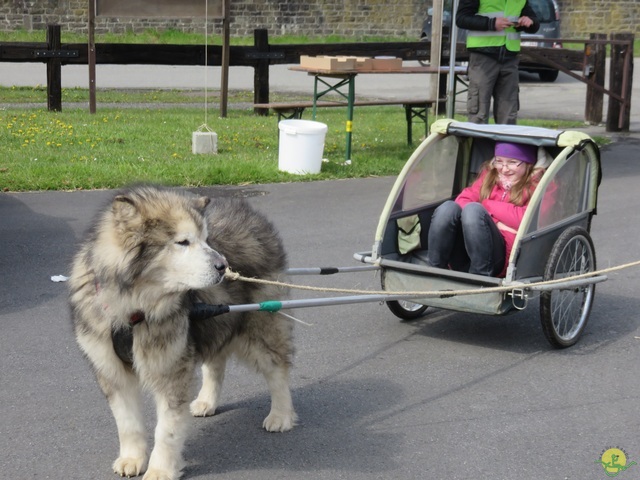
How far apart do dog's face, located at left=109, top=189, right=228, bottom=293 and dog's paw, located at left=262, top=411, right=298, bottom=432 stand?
1223mm

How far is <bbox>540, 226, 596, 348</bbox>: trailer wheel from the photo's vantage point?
6.00 meters

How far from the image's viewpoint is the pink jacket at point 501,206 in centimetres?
626

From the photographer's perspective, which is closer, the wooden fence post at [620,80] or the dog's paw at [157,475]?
the dog's paw at [157,475]

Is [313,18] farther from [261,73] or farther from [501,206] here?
[501,206]

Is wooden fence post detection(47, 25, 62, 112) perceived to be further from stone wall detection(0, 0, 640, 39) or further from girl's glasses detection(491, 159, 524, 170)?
stone wall detection(0, 0, 640, 39)

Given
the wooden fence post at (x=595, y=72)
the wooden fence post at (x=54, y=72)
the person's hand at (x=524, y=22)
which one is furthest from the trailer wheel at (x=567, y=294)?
the wooden fence post at (x=54, y=72)

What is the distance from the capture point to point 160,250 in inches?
155

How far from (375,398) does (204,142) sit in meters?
7.55

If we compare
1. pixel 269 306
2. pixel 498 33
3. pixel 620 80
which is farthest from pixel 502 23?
pixel 269 306

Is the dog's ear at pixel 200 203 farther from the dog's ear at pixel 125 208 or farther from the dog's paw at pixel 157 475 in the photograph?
the dog's paw at pixel 157 475

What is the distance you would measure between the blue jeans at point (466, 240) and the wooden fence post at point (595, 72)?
414 inches

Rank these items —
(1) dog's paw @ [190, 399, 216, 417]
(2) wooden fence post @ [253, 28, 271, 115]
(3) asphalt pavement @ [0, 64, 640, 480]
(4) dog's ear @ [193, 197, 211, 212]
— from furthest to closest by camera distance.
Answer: (2) wooden fence post @ [253, 28, 271, 115] < (1) dog's paw @ [190, 399, 216, 417] < (3) asphalt pavement @ [0, 64, 640, 480] < (4) dog's ear @ [193, 197, 211, 212]

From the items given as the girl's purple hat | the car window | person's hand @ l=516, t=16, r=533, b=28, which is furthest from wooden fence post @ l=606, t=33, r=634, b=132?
the car window

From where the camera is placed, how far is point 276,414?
16.2ft
